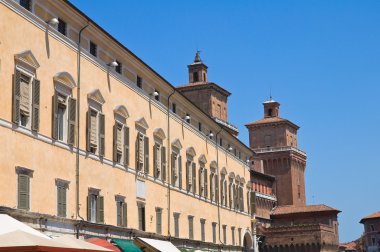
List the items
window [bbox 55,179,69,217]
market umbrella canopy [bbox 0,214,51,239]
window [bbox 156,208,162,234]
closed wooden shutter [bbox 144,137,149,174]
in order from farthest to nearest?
window [bbox 156,208,162,234], closed wooden shutter [bbox 144,137,149,174], window [bbox 55,179,69,217], market umbrella canopy [bbox 0,214,51,239]

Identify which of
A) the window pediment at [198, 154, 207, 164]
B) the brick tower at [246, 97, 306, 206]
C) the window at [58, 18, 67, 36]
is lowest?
the window pediment at [198, 154, 207, 164]

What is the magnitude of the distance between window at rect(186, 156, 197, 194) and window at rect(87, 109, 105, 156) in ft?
41.4

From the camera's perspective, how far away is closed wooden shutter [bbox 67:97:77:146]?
25.7 metres

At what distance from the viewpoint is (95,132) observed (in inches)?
1107

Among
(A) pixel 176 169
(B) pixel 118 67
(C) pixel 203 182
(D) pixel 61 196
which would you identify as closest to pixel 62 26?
(B) pixel 118 67

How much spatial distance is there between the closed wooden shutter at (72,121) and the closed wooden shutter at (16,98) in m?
3.91

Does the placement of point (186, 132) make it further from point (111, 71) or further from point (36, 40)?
point (36, 40)

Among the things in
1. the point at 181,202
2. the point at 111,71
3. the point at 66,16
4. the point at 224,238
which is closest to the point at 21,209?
the point at 66,16

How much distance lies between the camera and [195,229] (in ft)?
136

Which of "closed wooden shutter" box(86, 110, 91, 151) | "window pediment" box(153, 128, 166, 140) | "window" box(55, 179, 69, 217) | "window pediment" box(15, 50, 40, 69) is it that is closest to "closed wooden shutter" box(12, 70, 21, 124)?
"window pediment" box(15, 50, 40, 69)

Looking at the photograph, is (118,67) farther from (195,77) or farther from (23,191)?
(195,77)

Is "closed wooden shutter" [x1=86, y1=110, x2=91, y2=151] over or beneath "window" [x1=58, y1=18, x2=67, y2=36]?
beneath

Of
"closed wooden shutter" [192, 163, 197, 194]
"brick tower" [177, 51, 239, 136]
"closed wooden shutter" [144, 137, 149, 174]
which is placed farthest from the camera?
"brick tower" [177, 51, 239, 136]

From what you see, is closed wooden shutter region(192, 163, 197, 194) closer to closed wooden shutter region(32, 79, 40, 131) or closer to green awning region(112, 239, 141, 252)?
green awning region(112, 239, 141, 252)
